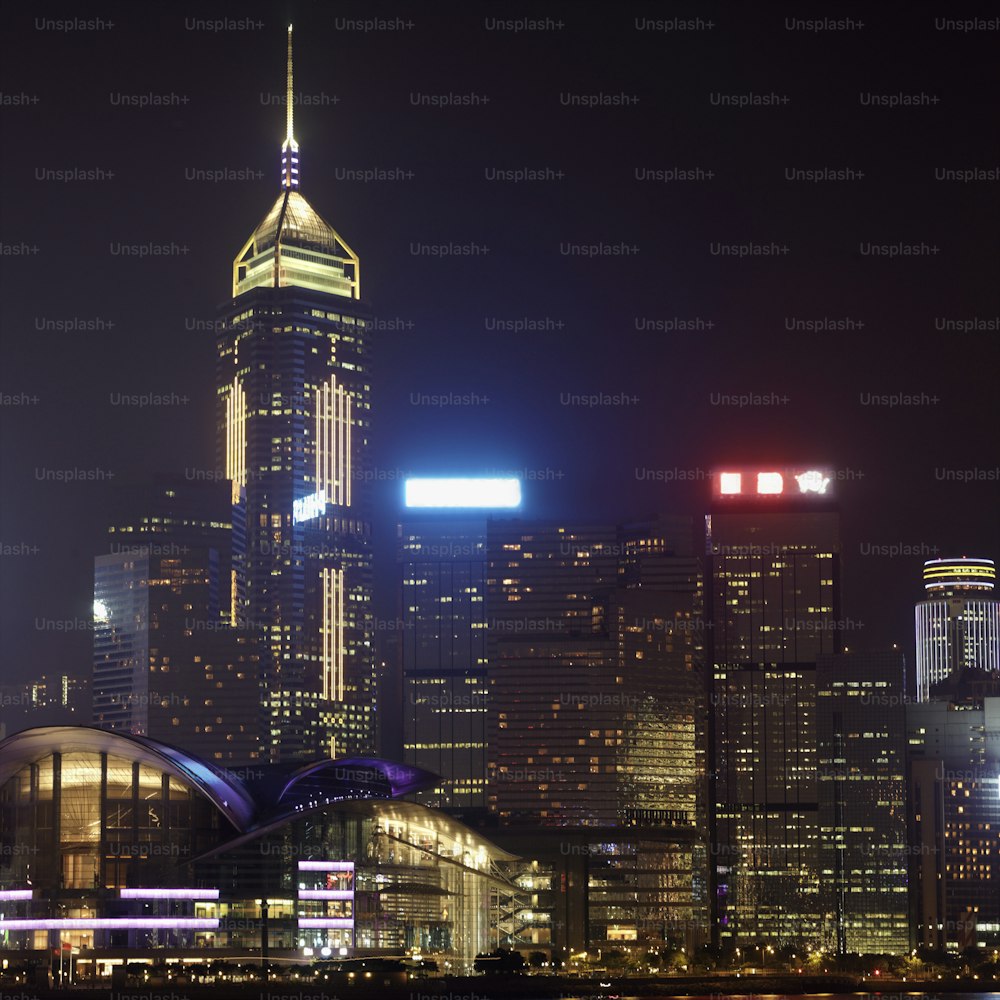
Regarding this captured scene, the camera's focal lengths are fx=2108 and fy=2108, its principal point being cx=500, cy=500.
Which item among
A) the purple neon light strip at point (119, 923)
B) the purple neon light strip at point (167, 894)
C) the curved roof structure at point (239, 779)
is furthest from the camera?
the curved roof structure at point (239, 779)

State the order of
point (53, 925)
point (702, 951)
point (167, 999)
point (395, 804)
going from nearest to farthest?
1. point (167, 999)
2. point (53, 925)
3. point (395, 804)
4. point (702, 951)

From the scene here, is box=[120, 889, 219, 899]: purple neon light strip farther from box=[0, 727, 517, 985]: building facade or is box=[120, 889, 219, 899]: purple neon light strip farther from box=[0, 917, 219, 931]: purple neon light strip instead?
box=[0, 917, 219, 931]: purple neon light strip

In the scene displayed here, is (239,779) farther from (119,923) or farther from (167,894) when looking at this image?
(119,923)

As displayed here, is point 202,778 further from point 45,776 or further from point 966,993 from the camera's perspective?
point 966,993

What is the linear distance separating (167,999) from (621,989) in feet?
133

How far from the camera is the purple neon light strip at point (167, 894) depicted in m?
152

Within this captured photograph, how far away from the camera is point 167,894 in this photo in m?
152

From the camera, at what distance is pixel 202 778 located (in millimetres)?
155125

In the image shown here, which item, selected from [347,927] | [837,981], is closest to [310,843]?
[347,927]

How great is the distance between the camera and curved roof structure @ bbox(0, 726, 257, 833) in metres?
152

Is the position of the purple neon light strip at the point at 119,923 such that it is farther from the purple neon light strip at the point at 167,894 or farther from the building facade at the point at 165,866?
the purple neon light strip at the point at 167,894

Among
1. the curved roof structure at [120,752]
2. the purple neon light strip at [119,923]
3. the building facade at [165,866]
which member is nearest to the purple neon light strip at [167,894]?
the building facade at [165,866]

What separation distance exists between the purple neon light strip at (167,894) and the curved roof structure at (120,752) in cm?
554

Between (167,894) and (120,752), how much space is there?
10.8 m
